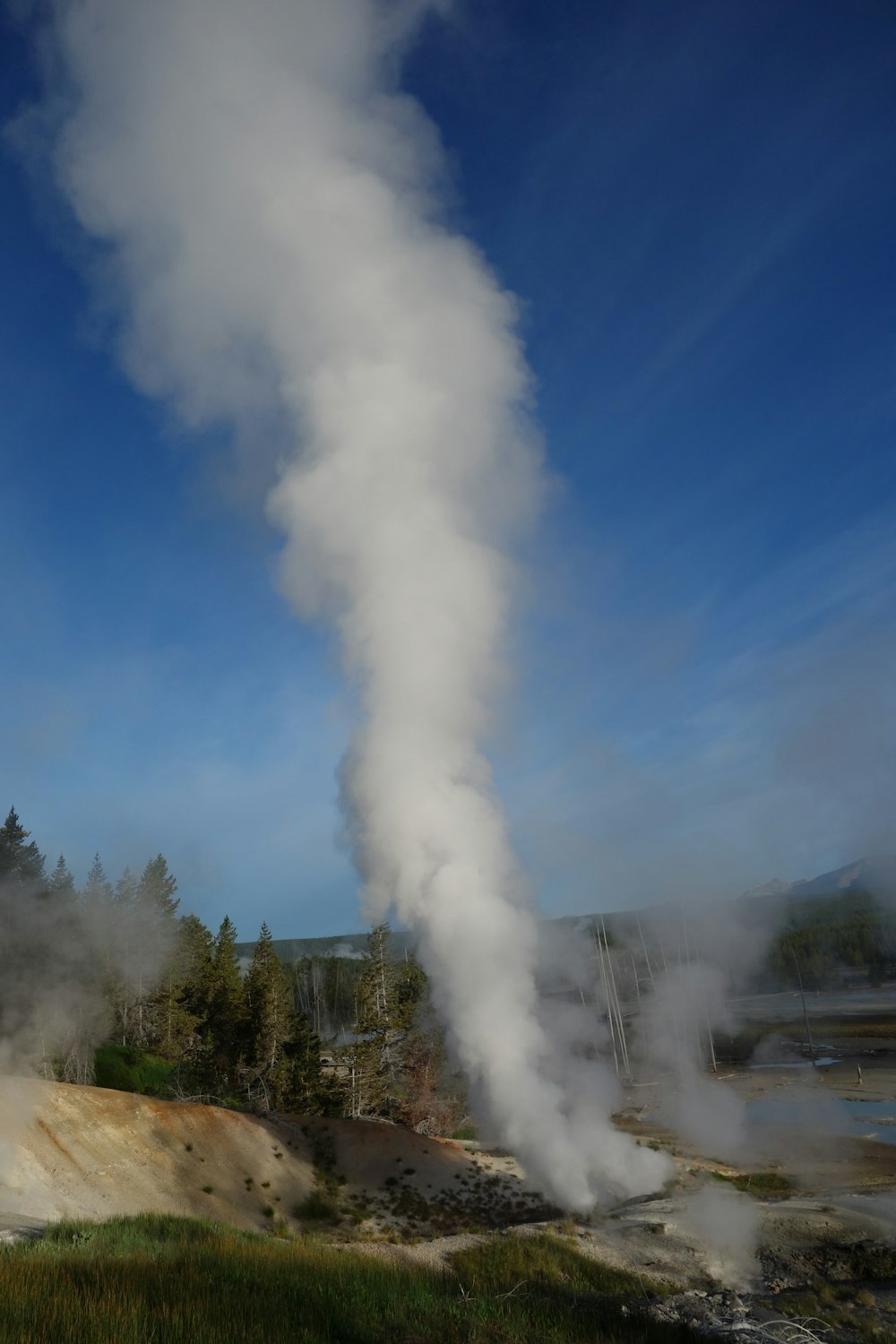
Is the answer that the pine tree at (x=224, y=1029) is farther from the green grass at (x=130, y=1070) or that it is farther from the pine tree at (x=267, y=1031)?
the green grass at (x=130, y=1070)

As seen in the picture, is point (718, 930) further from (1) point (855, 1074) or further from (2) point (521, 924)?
(2) point (521, 924)

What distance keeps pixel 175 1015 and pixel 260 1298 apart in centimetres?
4251

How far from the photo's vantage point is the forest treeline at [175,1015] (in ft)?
98.9

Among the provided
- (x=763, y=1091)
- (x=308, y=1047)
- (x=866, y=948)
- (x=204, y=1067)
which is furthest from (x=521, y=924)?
(x=866, y=948)

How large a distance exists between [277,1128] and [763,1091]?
38.7 metres

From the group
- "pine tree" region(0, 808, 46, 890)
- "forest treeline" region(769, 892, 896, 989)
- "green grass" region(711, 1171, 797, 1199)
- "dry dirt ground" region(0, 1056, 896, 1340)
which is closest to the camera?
"dry dirt ground" region(0, 1056, 896, 1340)

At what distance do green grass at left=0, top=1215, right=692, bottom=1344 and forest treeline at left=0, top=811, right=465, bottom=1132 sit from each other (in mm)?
16347

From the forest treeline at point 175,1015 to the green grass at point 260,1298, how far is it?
16347 mm

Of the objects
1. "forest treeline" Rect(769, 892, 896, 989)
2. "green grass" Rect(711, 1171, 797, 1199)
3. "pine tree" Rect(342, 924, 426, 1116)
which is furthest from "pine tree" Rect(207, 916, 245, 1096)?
"forest treeline" Rect(769, 892, 896, 989)

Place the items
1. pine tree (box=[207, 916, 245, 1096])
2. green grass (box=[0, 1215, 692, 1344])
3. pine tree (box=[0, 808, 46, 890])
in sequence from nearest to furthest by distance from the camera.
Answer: green grass (box=[0, 1215, 692, 1344]) < pine tree (box=[0, 808, 46, 890]) < pine tree (box=[207, 916, 245, 1096])

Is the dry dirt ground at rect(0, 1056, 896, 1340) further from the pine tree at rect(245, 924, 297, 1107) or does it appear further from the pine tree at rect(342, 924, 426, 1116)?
the pine tree at rect(245, 924, 297, 1107)

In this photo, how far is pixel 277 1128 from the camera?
33781 millimetres

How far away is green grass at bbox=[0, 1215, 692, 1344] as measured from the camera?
7.46 metres

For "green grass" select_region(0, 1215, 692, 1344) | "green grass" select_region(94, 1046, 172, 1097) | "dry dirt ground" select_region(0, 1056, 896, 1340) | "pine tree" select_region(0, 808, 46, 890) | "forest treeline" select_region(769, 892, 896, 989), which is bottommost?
"forest treeline" select_region(769, 892, 896, 989)
